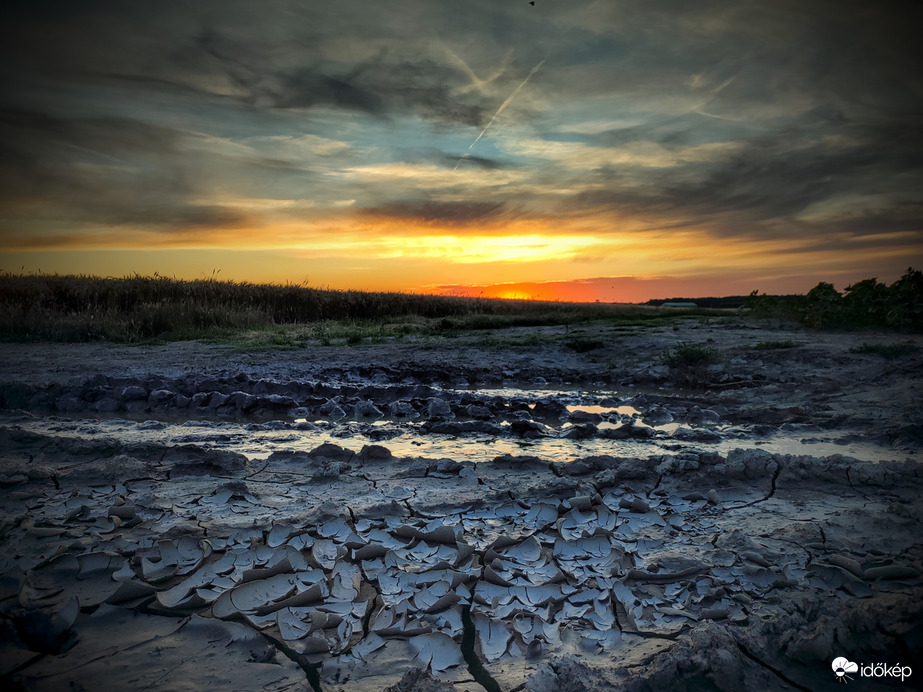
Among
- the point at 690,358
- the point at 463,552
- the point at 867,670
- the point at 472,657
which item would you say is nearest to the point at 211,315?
the point at 690,358

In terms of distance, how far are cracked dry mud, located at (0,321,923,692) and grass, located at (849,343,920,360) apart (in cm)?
179

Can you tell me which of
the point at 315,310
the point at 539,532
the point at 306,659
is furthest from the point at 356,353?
the point at 315,310

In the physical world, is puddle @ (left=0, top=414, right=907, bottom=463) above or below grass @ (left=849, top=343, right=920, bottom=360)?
below

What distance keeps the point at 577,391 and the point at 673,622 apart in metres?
4.57

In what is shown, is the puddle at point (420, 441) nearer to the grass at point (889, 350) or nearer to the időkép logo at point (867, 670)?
the időkép logo at point (867, 670)

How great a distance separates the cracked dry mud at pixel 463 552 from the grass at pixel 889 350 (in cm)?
179

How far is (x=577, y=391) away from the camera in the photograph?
621 cm

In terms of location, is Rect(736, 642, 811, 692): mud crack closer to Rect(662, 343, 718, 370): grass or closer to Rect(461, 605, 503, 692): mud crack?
Rect(461, 605, 503, 692): mud crack

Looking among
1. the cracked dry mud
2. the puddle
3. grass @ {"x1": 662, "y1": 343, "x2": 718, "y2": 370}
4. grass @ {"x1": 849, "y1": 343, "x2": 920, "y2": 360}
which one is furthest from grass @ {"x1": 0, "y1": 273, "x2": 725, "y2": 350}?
the cracked dry mud

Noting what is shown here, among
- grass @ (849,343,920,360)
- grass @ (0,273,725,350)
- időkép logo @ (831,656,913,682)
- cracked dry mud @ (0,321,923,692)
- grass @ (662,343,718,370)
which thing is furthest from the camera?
grass @ (0,273,725,350)

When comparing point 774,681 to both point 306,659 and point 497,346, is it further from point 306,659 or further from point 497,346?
point 497,346

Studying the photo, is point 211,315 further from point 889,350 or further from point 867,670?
point 867,670

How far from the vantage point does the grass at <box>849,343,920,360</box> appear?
6.11m

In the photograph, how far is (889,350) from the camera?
6.22 m
